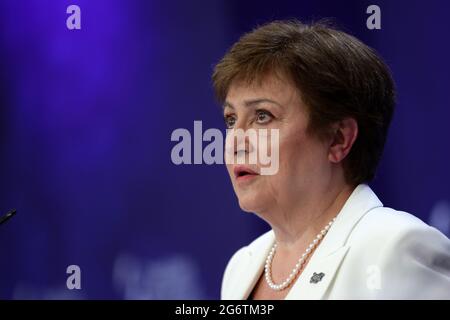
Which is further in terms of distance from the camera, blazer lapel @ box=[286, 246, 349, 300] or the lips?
the lips

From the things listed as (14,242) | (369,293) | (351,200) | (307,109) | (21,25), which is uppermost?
(21,25)

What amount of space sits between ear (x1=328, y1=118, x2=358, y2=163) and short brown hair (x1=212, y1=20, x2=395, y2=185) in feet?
0.06

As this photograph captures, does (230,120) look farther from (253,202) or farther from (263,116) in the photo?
(253,202)

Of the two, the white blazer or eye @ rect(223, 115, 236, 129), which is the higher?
eye @ rect(223, 115, 236, 129)

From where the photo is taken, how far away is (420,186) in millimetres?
2668

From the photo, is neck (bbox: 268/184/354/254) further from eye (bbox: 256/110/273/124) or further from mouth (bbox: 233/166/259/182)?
eye (bbox: 256/110/273/124)

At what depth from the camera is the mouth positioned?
6.84 feet

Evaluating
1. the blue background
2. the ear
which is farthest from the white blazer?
the blue background

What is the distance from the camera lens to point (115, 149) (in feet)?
9.84

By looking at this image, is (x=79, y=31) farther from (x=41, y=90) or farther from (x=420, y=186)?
(x=420, y=186)

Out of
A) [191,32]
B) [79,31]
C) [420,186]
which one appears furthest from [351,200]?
[79,31]

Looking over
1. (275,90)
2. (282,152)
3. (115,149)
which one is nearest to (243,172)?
(282,152)

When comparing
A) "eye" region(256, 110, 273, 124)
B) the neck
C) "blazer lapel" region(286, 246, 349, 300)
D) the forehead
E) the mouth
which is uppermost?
the forehead

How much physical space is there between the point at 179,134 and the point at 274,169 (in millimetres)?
873
